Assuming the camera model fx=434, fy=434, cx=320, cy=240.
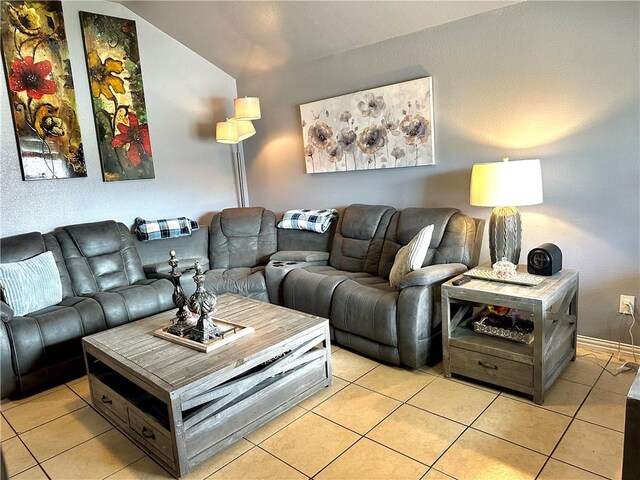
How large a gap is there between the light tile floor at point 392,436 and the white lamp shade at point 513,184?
104 centimetres

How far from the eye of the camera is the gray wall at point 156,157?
136 inches

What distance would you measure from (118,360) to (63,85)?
8.76 feet

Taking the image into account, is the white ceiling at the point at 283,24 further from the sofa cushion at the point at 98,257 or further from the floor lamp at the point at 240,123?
A: the sofa cushion at the point at 98,257

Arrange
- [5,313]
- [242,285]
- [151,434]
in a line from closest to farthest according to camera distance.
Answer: [151,434], [5,313], [242,285]

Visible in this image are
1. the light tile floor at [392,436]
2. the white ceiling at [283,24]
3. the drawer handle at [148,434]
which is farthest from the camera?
the white ceiling at [283,24]

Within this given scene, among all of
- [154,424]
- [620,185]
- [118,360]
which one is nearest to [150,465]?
[154,424]

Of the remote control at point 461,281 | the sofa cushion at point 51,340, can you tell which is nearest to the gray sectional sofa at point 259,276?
the sofa cushion at point 51,340

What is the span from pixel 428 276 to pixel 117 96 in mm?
3205

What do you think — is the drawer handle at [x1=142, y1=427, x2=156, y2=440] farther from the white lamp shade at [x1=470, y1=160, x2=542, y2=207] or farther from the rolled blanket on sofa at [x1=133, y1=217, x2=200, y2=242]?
the rolled blanket on sofa at [x1=133, y1=217, x2=200, y2=242]

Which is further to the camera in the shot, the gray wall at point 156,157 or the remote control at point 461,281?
the gray wall at point 156,157

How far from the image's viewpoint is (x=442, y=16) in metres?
3.02

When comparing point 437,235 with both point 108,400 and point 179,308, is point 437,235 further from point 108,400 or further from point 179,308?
point 108,400

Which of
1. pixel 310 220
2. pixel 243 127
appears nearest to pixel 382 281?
pixel 310 220

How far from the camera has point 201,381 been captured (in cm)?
184
